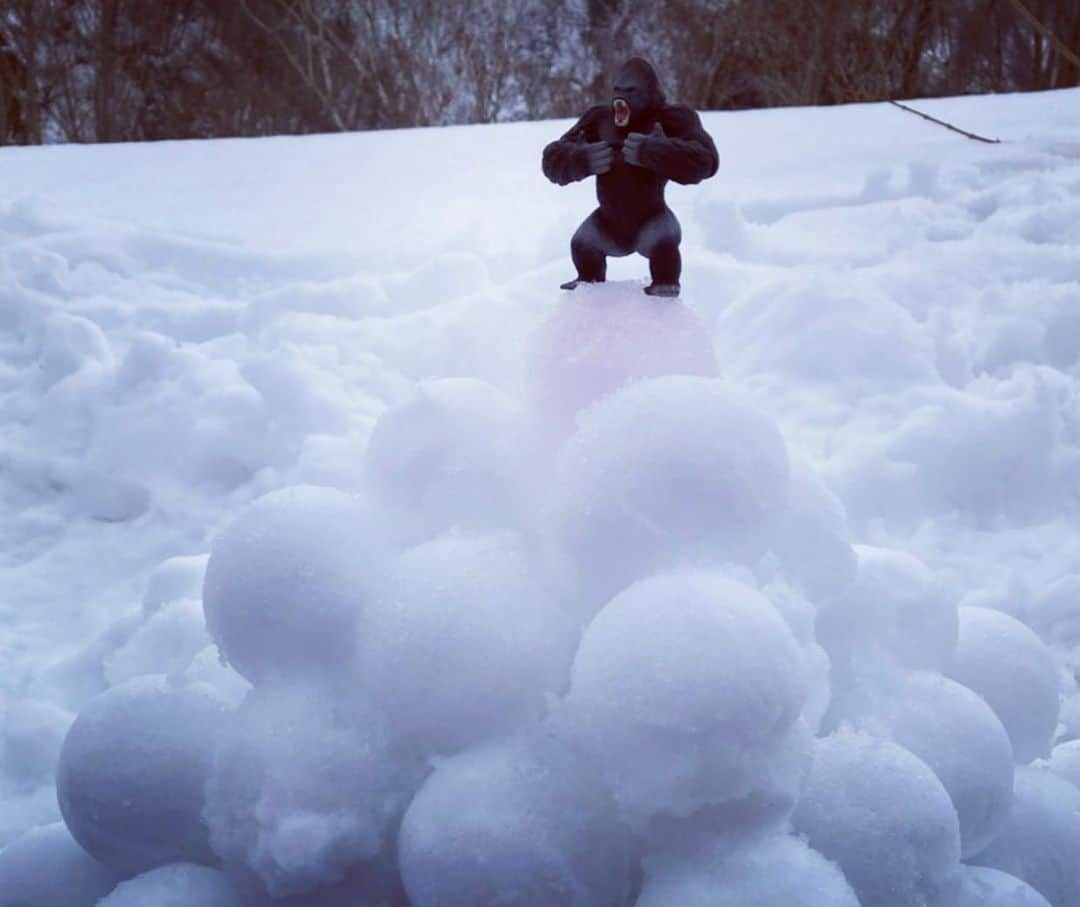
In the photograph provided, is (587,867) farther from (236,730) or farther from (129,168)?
(129,168)

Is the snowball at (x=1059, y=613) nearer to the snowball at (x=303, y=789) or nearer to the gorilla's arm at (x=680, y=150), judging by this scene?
the gorilla's arm at (x=680, y=150)

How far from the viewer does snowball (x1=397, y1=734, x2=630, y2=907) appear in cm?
111

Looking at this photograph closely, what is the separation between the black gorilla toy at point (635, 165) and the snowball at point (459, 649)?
1.48 ft

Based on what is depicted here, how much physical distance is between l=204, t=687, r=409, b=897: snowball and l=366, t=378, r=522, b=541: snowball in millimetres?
231

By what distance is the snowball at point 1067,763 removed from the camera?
155 centimetres

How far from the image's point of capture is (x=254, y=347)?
2.94 metres

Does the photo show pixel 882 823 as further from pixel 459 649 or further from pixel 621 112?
pixel 621 112

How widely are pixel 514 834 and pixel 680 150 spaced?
821 millimetres

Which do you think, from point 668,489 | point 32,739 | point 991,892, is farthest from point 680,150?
point 32,739

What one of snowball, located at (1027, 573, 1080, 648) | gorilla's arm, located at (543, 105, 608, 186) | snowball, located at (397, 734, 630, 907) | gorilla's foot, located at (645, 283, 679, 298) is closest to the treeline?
snowball, located at (1027, 573, 1080, 648)

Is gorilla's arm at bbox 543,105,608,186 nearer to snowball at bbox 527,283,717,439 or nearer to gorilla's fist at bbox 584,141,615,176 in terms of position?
gorilla's fist at bbox 584,141,615,176

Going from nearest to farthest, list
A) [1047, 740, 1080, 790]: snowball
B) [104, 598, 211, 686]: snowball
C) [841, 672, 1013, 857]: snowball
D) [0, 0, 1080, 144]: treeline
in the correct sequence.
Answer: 1. [841, 672, 1013, 857]: snowball
2. [1047, 740, 1080, 790]: snowball
3. [104, 598, 211, 686]: snowball
4. [0, 0, 1080, 144]: treeline

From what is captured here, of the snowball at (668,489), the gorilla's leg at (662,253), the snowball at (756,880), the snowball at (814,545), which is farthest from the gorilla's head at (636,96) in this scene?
the snowball at (756,880)

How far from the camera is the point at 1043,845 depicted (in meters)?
1.38
